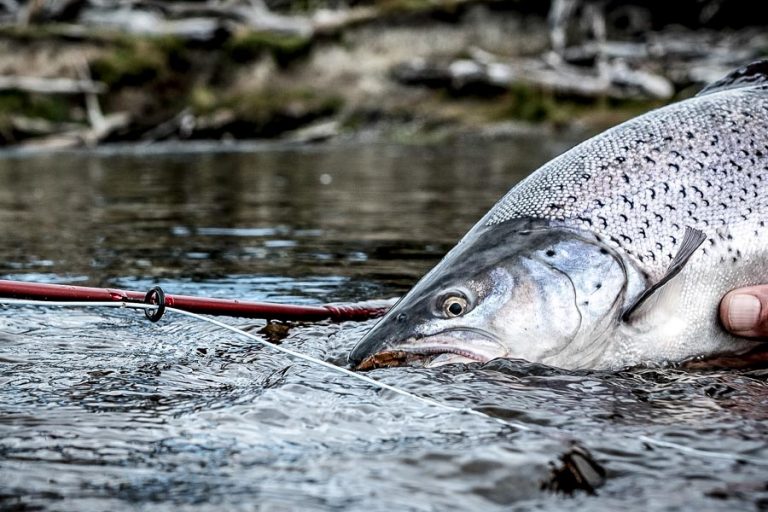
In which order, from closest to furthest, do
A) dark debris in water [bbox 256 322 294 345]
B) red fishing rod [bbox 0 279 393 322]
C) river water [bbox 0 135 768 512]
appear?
1. river water [bbox 0 135 768 512]
2. red fishing rod [bbox 0 279 393 322]
3. dark debris in water [bbox 256 322 294 345]

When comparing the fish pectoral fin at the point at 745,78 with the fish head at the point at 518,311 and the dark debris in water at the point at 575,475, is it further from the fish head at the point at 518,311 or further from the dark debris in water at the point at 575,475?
the dark debris in water at the point at 575,475

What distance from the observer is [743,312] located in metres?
3.62

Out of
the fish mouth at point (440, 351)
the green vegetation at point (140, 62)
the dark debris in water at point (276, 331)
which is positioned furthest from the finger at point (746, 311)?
the green vegetation at point (140, 62)

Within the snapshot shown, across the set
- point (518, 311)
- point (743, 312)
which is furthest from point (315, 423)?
point (743, 312)

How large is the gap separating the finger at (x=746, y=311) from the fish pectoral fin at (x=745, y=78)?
112cm

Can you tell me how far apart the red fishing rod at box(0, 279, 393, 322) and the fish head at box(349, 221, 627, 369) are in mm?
663

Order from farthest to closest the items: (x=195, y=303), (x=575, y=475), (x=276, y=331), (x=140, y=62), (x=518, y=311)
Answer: (x=140, y=62) < (x=276, y=331) < (x=195, y=303) < (x=518, y=311) < (x=575, y=475)

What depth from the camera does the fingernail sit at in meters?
3.60

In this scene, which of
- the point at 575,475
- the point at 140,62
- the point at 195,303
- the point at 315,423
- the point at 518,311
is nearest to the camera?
the point at 575,475

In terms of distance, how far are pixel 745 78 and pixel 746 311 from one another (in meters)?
1.31

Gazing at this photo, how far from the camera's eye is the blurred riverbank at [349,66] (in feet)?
86.1

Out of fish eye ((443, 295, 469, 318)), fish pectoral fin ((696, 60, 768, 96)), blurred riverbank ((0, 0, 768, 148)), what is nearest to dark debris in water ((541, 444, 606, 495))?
fish eye ((443, 295, 469, 318))

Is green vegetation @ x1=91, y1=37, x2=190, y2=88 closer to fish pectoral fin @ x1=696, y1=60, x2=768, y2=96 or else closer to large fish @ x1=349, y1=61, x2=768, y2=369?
fish pectoral fin @ x1=696, y1=60, x2=768, y2=96

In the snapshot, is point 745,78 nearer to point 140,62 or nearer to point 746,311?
point 746,311
